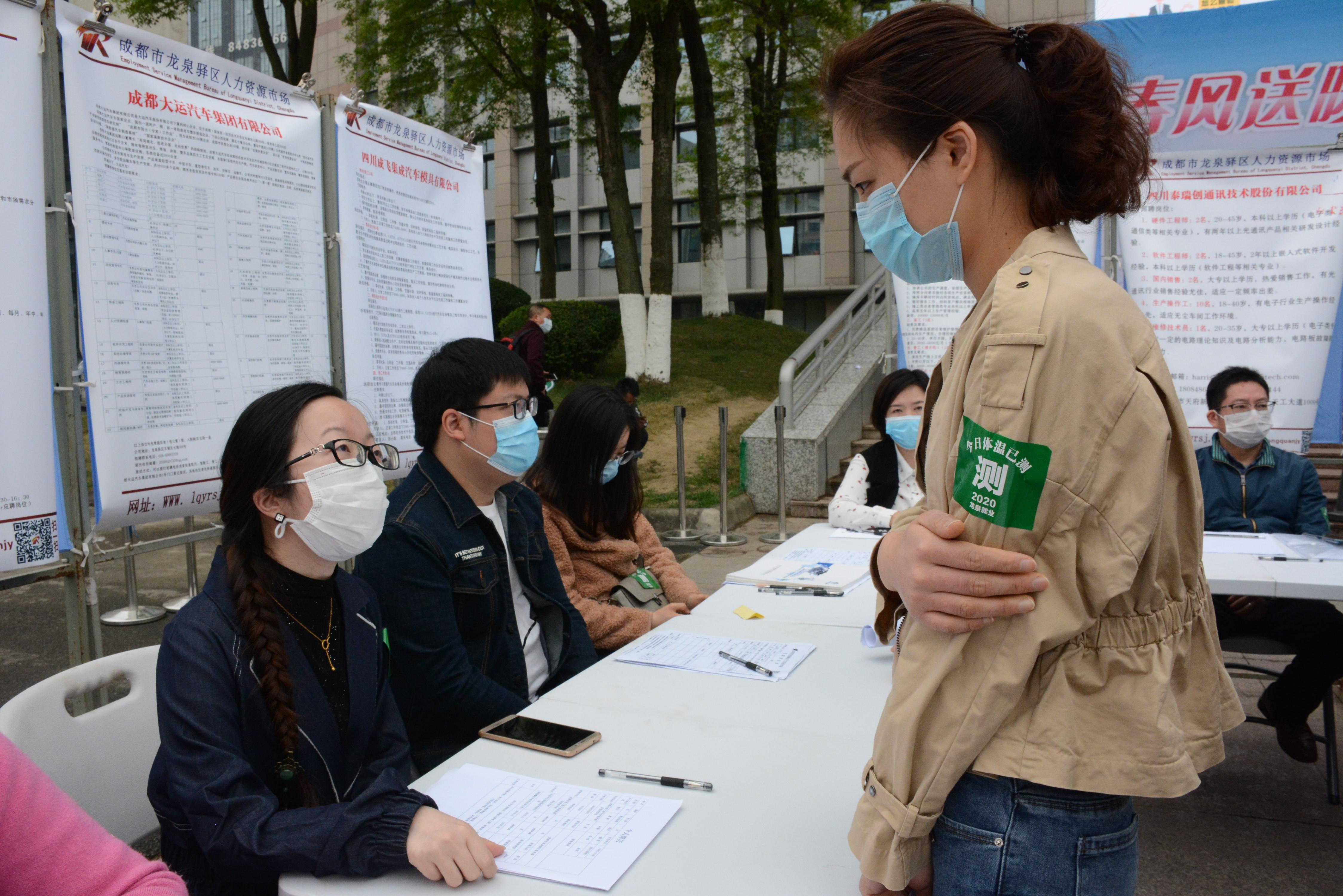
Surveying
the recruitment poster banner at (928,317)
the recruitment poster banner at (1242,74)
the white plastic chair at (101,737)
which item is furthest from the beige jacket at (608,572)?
A: the recruitment poster banner at (1242,74)

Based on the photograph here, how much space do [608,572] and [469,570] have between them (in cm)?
97

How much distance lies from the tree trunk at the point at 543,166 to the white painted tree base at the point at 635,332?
3545 mm

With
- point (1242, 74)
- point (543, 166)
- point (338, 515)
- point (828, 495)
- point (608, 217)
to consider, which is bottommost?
point (828, 495)

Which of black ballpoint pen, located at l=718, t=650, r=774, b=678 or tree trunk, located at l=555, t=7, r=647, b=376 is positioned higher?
tree trunk, located at l=555, t=7, r=647, b=376

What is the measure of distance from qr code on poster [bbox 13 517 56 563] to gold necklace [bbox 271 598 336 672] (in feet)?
3.63

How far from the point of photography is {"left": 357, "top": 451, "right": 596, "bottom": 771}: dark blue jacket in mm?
2215

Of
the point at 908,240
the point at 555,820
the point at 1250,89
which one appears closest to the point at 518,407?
the point at 555,820

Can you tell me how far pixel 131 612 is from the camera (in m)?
5.41

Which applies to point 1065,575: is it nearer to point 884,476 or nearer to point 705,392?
point 884,476

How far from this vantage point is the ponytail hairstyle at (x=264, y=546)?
157 centimetres

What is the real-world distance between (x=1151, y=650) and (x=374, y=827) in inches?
41.3

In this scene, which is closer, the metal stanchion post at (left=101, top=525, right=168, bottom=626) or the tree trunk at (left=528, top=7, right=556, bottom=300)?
the metal stanchion post at (left=101, top=525, right=168, bottom=626)

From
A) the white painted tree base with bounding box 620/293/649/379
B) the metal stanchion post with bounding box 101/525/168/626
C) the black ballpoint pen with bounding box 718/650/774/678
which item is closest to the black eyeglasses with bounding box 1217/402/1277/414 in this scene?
the black ballpoint pen with bounding box 718/650/774/678

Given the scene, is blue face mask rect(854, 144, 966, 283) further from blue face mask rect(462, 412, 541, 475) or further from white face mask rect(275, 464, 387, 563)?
blue face mask rect(462, 412, 541, 475)
